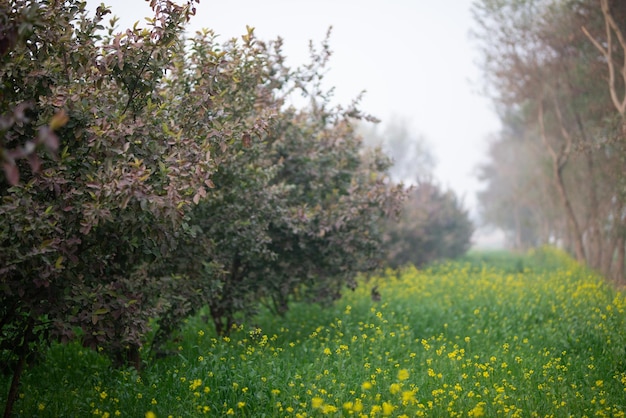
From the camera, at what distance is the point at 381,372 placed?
604 centimetres

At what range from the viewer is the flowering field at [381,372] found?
510cm

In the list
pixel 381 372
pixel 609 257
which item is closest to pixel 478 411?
pixel 381 372

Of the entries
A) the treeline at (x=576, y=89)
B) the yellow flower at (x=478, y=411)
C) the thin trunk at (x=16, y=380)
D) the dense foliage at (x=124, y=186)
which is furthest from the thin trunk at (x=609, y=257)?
the thin trunk at (x=16, y=380)

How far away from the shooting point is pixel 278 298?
8953mm

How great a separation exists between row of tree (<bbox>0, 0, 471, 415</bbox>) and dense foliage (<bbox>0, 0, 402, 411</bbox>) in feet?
0.06

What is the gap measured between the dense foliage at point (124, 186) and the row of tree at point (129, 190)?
0.06ft

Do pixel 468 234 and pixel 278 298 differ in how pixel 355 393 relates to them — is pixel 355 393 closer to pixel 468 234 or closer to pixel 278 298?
pixel 278 298

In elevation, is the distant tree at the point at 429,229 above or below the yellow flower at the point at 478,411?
above

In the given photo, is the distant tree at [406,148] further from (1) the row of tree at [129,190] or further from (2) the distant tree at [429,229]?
(1) the row of tree at [129,190]

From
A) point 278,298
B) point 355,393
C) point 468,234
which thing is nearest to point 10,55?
point 355,393

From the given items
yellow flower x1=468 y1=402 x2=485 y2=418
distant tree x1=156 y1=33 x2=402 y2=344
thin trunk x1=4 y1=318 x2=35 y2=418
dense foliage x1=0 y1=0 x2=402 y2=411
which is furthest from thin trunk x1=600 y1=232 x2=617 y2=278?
thin trunk x1=4 y1=318 x2=35 y2=418

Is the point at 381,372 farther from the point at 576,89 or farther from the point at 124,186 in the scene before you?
the point at 576,89

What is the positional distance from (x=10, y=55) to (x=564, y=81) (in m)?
16.8

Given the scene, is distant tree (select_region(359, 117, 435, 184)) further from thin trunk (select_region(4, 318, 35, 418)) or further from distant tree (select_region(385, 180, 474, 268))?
thin trunk (select_region(4, 318, 35, 418))
